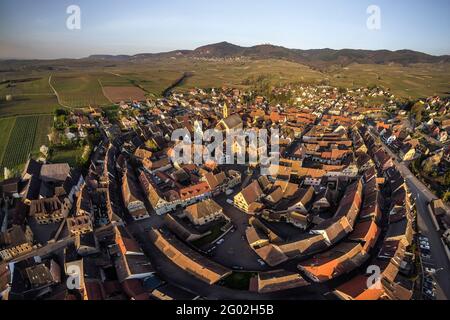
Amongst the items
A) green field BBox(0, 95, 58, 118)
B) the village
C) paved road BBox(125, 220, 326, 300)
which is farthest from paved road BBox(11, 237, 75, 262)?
green field BBox(0, 95, 58, 118)

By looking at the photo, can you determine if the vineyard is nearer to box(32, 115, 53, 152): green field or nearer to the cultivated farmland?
box(32, 115, 53, 152): green field

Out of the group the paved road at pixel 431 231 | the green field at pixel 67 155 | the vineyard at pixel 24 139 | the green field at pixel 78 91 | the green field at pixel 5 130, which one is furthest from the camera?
the green field at pixel 78 91

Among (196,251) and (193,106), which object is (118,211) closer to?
(196,251)

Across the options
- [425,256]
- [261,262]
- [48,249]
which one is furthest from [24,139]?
[425,256]

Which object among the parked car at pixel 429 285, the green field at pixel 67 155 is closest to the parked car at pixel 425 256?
the parked car at pixel 429 285

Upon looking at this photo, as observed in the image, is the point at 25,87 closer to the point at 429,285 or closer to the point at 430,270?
the point at 430,270

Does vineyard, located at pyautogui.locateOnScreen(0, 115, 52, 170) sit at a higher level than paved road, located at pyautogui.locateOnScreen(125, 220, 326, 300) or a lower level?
higher

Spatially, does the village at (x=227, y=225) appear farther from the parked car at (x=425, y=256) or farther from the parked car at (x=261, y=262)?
the parked car at (x=425, y=256)
